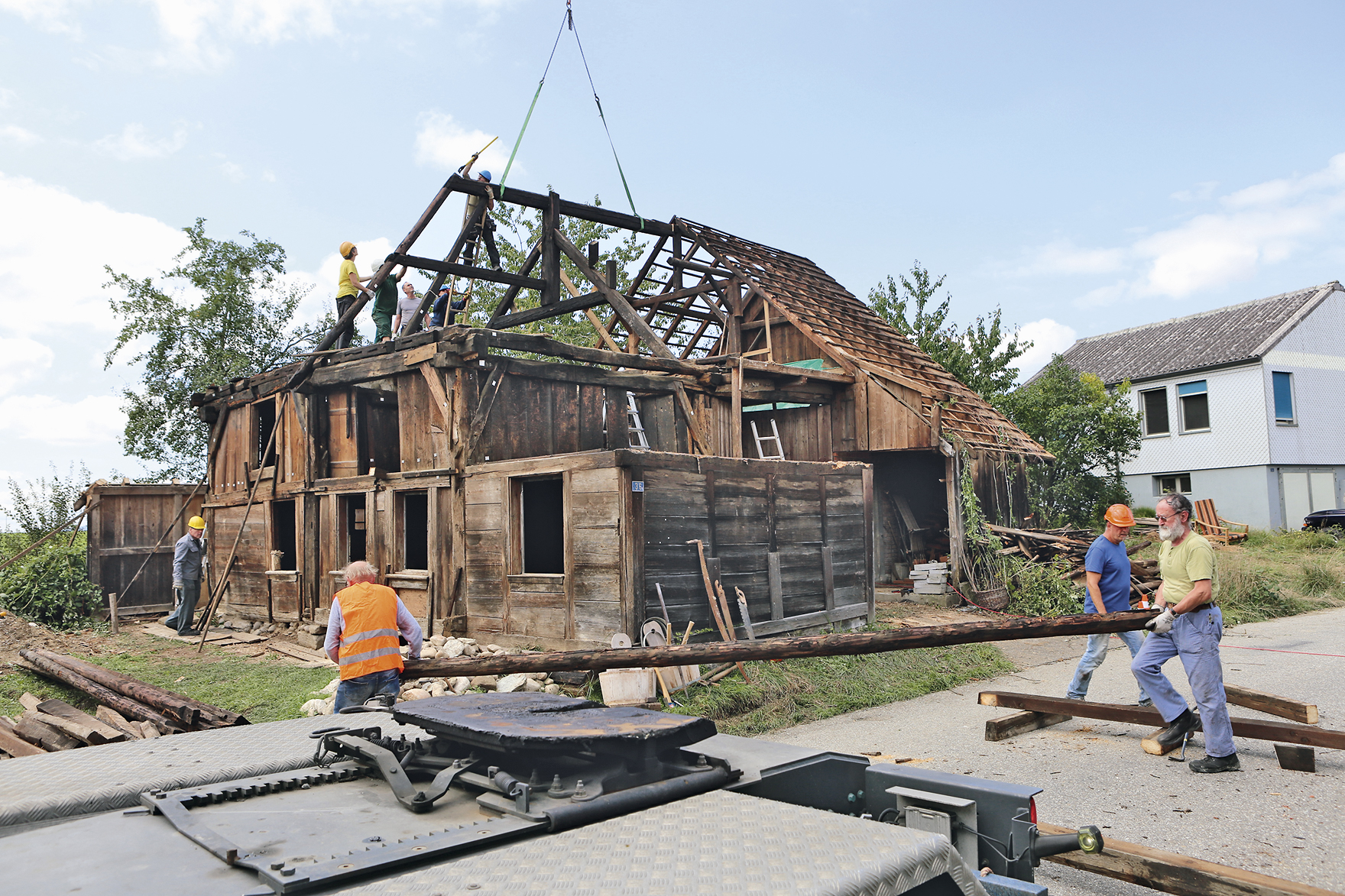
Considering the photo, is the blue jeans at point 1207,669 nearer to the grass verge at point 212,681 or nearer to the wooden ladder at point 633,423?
the grass verge at point 212,681

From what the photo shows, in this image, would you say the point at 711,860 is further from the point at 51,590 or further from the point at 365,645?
the point at 51,590

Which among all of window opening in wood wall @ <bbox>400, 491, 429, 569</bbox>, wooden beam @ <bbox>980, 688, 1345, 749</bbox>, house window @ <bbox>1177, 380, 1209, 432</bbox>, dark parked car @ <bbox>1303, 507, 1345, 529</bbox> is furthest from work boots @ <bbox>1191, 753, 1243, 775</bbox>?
house window @ <bbox>1177, 380, 1209, 432</bbox>

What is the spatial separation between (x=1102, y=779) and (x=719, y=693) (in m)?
3.67

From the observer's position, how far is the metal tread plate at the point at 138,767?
2.51 metres

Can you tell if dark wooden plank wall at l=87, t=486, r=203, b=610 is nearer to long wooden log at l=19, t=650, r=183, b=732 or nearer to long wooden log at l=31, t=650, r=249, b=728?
long wooden log at l=19, t=650, r=183, b=732

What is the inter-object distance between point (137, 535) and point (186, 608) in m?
3.17

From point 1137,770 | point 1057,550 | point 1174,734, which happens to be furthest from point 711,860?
point 1057,550

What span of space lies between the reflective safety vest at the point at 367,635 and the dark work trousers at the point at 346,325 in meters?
8.51

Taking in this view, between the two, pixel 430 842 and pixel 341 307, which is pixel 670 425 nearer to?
pixel 341 307

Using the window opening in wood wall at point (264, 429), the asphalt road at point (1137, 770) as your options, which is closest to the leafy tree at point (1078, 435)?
the asphalt road at point (1137, 770)

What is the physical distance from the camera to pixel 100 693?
8.67 meters

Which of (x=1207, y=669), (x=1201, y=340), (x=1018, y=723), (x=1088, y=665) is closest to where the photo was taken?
(x=1207, y=669)

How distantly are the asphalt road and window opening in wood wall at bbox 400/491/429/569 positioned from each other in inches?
272

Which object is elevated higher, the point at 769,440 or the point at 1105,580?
the point at 769,440
